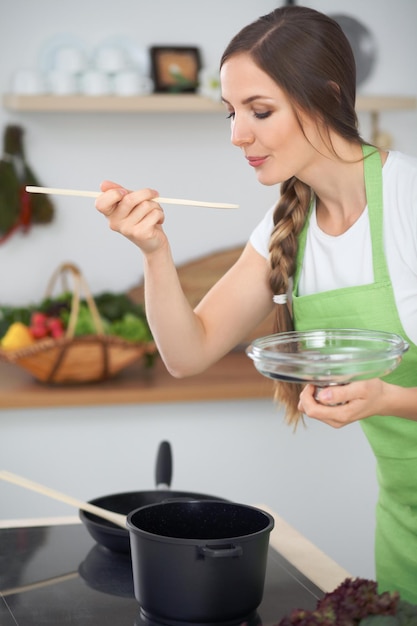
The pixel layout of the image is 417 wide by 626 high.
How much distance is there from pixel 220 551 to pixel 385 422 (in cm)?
64

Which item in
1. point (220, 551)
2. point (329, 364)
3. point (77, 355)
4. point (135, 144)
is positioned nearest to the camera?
point (220, 551)

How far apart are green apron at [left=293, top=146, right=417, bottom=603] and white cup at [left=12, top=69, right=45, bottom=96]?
165cm

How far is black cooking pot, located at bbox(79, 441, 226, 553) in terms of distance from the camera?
1.35 metres

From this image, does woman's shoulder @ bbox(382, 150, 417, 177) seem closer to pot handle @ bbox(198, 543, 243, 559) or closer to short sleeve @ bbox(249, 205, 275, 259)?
short sleeve @ bbox(249, 205, 275, 259)

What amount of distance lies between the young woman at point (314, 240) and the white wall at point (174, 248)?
1.24m

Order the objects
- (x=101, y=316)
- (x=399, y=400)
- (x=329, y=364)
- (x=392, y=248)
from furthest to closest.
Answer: (x=101, y=316) → (x=392, y=248) → (x=399, y=400) → (x=329, y=364)

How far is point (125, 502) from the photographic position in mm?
1496

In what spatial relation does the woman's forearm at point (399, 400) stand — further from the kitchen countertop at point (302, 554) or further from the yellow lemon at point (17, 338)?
the yellow lemon at point (17, 338)

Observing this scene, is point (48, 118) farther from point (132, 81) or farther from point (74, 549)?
point (74, 549)

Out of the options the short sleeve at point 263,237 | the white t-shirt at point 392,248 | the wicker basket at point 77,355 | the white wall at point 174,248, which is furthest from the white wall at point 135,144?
the white t-shirt at point 392,248

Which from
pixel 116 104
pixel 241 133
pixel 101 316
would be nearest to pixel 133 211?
pixel 241 133

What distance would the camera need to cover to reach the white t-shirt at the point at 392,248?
1.53 m

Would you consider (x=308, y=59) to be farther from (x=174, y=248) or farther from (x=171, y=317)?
(x=174, y=248)

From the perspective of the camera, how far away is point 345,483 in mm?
3004
